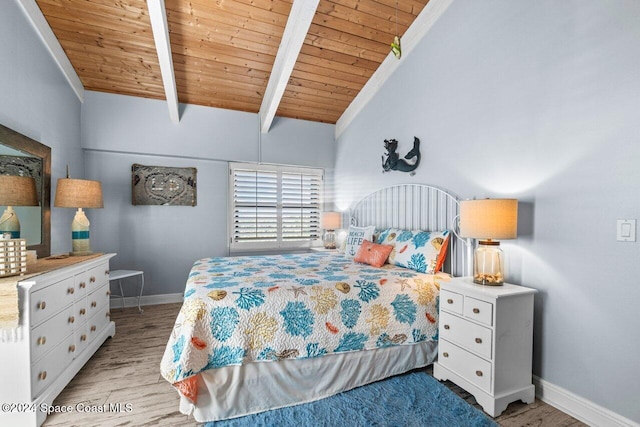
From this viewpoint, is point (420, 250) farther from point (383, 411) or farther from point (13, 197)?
point (13, 197)

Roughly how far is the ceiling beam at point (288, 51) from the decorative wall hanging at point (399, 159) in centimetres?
137

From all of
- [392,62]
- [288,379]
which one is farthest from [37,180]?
[392,62]

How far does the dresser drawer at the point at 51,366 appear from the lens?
1672mm

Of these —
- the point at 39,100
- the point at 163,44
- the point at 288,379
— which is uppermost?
the point at 163,44

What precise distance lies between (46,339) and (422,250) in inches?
106

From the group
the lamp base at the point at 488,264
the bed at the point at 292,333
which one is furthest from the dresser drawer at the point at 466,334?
the lamp base at the point at 488,264

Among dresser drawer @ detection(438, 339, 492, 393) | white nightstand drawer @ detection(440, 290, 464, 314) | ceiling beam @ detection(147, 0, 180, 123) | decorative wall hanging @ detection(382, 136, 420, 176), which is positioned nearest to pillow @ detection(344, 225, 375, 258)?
decorative wall hanging @ detection(382, 136, 420, 176)

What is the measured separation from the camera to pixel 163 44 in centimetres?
273

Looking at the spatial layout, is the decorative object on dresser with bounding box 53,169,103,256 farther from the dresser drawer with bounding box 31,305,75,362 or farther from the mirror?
the dresser drawer with bounding box 31,305,75,362

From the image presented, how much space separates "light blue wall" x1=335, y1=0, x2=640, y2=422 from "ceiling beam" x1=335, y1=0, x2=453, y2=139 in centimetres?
28

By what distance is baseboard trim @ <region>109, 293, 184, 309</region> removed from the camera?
377cm

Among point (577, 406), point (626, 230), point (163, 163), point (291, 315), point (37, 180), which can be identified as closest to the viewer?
point (626, 230)

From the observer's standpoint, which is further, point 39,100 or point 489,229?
point 39,100

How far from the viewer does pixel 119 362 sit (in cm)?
240
